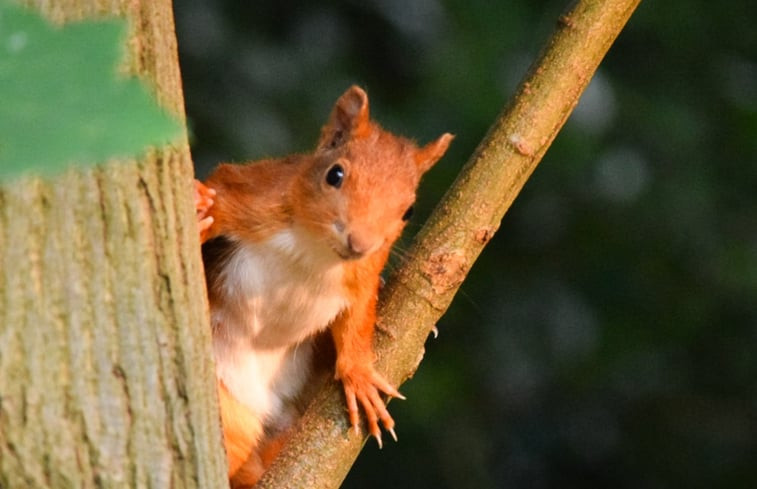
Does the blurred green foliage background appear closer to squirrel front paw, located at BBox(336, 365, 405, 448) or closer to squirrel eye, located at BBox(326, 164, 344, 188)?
squirrel eye, located at BBox(326, 164, 344, 188)

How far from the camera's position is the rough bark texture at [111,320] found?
0.83 meters

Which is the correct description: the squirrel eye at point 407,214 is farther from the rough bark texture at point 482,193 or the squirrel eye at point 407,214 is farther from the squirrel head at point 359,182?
the rough bark texture at point 482,193

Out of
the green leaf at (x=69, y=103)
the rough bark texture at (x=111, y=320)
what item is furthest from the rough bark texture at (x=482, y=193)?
the green leaf at (x=69, y=103)

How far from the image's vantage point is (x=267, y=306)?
184cm

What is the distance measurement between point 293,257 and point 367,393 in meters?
0.30

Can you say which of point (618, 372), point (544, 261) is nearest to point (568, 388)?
point (618, 372)

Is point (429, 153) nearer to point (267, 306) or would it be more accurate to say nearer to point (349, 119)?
point (349, 119)

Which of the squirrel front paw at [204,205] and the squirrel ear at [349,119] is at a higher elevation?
the squirrel ear at [349,119]

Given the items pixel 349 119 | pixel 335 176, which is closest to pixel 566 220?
pixel 349 119

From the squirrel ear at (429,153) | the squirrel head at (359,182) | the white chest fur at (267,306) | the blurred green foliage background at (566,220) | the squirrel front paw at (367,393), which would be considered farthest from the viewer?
the blurred green foliage background at (566,220)

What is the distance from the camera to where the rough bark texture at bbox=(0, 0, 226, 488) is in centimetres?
83

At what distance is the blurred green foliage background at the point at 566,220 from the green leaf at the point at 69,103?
2.35 m

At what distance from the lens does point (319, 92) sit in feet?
9.43

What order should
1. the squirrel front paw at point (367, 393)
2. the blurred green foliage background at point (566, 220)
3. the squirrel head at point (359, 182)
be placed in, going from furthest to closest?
the blurred green foliage background at point (566, 220) < the squirrel head at point (359, 182) < the squirrel front paw at point (367, 393)
